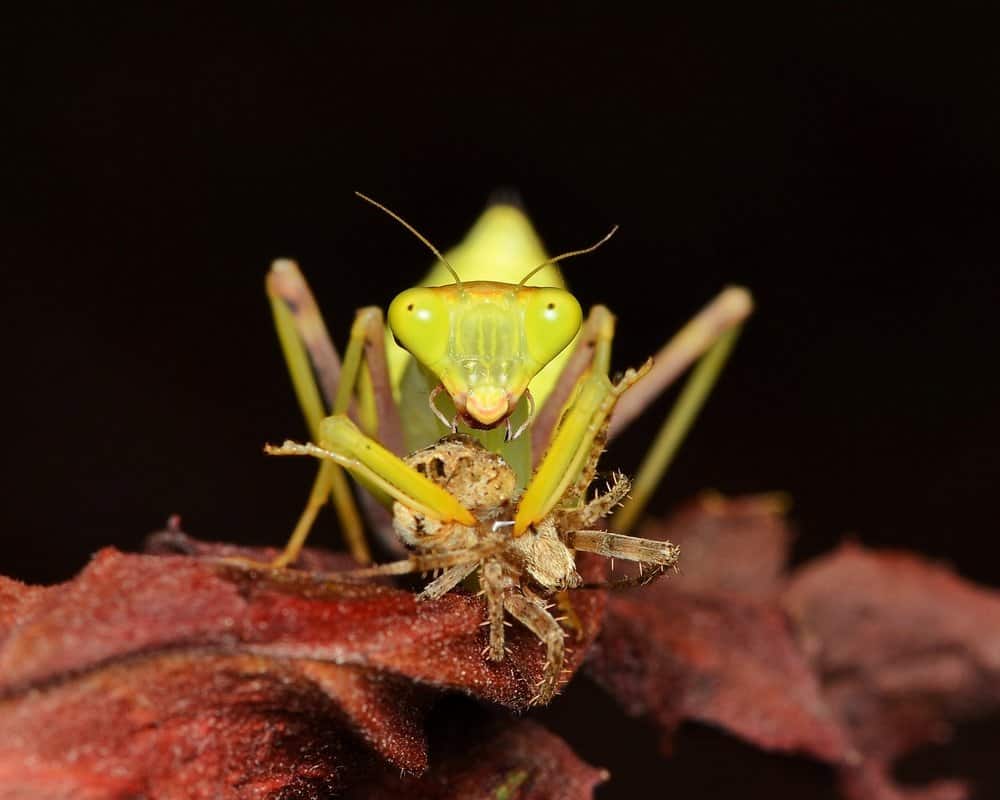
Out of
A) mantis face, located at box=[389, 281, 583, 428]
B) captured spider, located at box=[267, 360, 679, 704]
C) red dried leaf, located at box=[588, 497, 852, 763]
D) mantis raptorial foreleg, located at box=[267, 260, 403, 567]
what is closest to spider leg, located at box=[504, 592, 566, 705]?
captured spider, located at box=[267, 360, 679, 704]

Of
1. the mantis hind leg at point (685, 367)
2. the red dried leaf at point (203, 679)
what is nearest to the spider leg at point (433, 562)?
the red dried leaf at point (203, 679)

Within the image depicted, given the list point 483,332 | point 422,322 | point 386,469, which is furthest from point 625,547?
point 422,322

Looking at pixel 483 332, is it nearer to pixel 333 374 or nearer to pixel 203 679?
pixel 333 374

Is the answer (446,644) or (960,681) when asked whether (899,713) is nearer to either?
(960,681)

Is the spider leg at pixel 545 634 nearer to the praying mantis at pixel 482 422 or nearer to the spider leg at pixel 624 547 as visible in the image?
the praying mantis at pixel 482 422

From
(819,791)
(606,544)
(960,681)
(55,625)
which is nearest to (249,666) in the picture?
(55,625)

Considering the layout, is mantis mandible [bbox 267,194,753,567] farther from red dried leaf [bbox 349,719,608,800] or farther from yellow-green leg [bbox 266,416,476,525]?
red dried leaf [bbox 349,719,608,800]
